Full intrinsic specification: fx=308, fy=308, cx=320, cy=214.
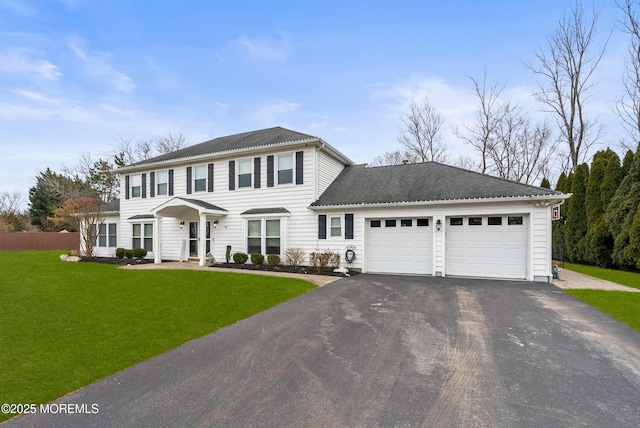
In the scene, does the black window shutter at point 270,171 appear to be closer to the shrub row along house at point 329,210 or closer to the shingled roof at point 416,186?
the shrub row along house at point 329,210

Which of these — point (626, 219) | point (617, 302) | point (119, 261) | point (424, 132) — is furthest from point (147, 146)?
point (626, 219)

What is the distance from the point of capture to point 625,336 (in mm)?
4859

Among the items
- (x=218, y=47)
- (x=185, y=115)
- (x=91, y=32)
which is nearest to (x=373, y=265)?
(x=218, y=47)

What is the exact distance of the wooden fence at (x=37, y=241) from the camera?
23.7 metres

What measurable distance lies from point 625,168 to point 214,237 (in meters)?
19.2

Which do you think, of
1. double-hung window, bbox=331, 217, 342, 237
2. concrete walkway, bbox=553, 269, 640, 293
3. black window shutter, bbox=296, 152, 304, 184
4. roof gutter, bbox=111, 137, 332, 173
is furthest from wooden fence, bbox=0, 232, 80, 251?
concrete walkway, bbox=553, 269, 640, 293

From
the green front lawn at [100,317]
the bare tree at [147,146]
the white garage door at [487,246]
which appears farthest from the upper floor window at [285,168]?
the bare tree at [147,146]

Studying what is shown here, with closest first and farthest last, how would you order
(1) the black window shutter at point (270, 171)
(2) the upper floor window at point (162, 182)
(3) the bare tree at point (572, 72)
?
(1) the black window shutter at point (270, 171) → (2) the upper floor window at point (162, 182) → (3) the bare tree at point (572, 72)

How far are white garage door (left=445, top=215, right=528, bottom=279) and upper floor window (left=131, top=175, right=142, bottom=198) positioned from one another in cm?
1528

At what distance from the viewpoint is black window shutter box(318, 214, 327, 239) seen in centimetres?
1229

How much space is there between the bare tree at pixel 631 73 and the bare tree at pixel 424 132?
33.2 feet

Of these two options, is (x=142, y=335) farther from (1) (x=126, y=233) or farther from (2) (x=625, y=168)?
(2) (x=625, y=168)

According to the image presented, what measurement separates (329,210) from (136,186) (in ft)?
36.7

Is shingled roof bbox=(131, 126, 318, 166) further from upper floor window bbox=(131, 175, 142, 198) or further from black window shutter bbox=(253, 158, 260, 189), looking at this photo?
upper floor window bbox=(131, 175, 142, 198)
